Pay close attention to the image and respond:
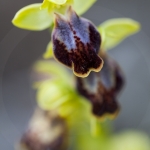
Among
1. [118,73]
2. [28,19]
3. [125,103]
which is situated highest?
[28,19]

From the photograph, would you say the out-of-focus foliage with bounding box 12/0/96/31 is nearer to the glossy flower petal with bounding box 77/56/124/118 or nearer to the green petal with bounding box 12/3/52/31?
the green petal with bounding box 12/3/52/31

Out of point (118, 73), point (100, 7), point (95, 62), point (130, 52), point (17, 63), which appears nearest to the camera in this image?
point (95, 62)

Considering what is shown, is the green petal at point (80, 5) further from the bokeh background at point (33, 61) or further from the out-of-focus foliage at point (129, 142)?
the bokeh background at point (33, 61)

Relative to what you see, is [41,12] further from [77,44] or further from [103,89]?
[103,89]

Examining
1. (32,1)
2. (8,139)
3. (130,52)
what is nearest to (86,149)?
(8,139)

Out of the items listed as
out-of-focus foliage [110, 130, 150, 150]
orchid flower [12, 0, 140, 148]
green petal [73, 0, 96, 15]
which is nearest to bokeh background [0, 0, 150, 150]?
out-of-focus foliage [110, 130, 150, 150]

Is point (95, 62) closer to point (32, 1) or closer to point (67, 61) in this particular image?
point (67, 61)

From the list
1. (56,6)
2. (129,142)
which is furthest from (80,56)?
(129,142)
